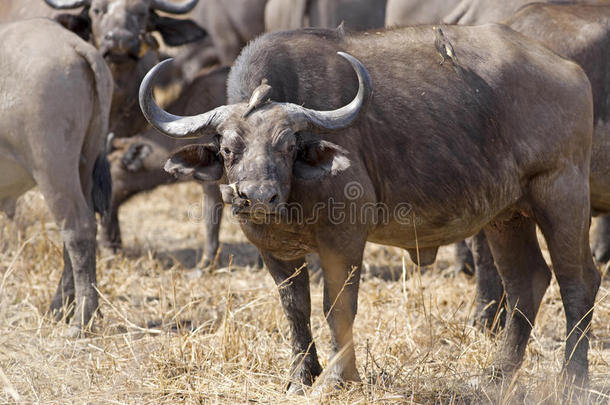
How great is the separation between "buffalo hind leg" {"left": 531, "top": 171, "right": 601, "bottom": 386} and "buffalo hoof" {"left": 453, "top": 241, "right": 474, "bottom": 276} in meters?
2.44

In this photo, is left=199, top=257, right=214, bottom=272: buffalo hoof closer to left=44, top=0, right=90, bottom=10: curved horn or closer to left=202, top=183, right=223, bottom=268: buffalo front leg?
left=202, top=183, right=223, bottom=268: buffalo front leg

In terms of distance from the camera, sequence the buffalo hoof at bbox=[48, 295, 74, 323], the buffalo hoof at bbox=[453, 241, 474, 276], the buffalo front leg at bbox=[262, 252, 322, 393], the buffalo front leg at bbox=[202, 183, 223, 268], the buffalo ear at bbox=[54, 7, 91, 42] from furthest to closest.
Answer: the buffalo front leg at bbox=[202, 183, 223, 268] → the buffalo ear at bbox=[54, 7, 91, 42] → the buffalo hoof at bbox=[453, 241, 474, 276] → the buffalo hoof at bbox=[48, 295, 74, 323] → the buffalo front leg at bbox=[262, 252, 322, 393]

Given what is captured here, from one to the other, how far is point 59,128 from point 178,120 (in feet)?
5.17

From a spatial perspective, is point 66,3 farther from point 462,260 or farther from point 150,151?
point 462,260

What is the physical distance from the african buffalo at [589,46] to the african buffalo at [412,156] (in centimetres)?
74

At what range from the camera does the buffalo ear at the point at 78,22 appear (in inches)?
289

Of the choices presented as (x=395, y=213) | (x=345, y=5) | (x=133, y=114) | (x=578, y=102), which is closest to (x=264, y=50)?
(x=395, y=213)

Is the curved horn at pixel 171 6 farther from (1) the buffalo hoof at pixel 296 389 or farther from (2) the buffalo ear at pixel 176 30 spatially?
(1) the buffalo hoof at pixel 296 389

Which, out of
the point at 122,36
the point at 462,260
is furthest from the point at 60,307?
the point at 462,260

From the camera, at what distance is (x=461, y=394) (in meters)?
4.29

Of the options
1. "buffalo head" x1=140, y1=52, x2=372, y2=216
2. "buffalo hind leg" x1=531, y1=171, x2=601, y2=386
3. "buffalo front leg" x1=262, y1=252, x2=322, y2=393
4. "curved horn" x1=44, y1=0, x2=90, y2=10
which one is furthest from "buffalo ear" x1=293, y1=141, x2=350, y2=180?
"curved horn" x1=44, y1=0, x2=90, y2=10

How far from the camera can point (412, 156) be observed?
14.3 ft

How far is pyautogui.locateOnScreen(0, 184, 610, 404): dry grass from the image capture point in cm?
422

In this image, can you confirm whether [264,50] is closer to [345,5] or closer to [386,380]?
[386,380]
